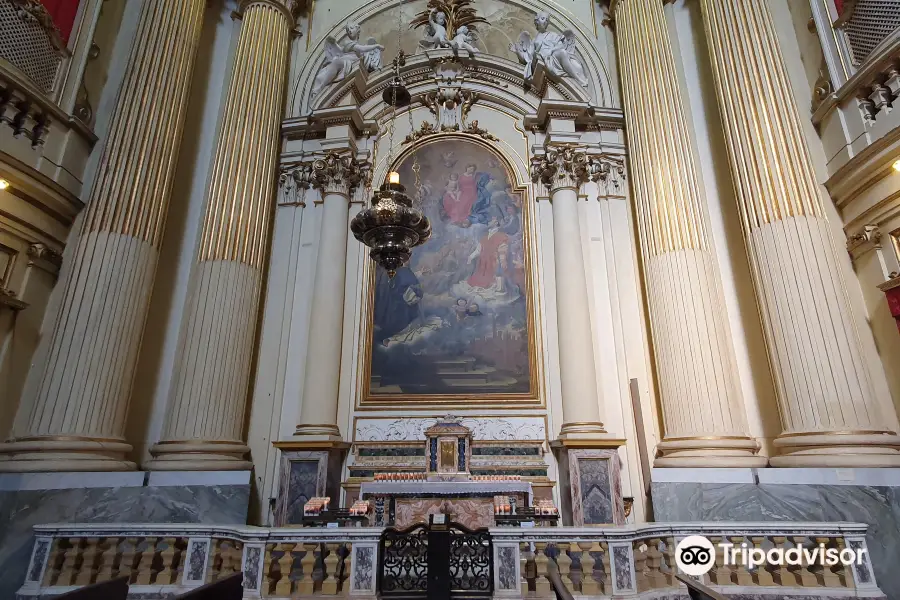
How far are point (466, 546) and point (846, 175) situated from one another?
18.0 feet

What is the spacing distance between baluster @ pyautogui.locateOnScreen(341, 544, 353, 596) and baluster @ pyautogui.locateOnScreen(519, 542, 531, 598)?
1.16m

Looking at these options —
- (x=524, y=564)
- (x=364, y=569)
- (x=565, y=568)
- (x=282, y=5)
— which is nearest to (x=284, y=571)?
Result: (x=364, y=569)

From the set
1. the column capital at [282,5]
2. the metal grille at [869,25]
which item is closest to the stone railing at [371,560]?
the metal grille at [869,25]

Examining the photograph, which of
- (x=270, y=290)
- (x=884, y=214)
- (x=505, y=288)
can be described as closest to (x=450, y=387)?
(x=505, y=288)

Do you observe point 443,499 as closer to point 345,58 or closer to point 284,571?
point 284,571

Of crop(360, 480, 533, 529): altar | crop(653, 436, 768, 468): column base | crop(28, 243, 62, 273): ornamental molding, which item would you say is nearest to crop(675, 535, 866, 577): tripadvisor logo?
crop(653, 436, 768, 468): column base

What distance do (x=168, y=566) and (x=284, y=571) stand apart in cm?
92

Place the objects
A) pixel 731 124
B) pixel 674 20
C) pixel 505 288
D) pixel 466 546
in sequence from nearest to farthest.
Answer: pixel 466 546 < pixel 731 124 < pixel 505 288 < pixel 674 20

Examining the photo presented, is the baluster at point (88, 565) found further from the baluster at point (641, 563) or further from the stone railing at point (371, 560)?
the baluster at point (641, 563)

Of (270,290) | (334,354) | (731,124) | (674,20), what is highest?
(674,20)

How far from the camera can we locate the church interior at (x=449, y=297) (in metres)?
4.06

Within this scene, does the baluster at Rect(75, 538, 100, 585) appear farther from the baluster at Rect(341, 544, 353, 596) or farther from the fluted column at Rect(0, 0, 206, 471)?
the baluster at Rect(341, 544, 353, 596)

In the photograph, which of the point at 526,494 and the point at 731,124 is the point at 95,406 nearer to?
the point at 526,494

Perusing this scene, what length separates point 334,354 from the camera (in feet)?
23.7
